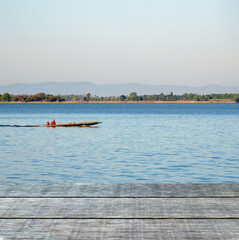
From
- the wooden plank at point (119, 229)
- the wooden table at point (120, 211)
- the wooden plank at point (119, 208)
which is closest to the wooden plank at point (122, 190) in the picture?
the wooden table at point (120, 211)

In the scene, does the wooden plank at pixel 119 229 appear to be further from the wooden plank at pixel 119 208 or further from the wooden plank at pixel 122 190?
the wooden plank at pixel 122 190

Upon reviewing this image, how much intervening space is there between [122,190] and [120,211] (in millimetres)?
818

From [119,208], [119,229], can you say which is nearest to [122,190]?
[119,208]

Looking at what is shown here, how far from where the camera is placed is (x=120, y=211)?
184 inches

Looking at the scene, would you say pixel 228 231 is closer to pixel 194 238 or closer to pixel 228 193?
pixel 194 238

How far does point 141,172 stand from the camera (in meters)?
19.6

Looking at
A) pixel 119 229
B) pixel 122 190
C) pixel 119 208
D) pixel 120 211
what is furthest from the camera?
pixel 122 190

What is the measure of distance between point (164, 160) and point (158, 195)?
19.1 metres

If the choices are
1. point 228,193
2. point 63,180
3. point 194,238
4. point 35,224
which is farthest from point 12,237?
point 63,180

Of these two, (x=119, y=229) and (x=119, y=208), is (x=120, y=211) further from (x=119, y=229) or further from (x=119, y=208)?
(x=119, y=229)

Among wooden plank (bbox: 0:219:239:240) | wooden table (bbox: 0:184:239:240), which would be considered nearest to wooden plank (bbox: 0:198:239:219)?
wooden table (bbox: 0:184:239:240)

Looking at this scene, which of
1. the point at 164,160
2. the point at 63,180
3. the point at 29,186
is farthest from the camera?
the point at 164,160

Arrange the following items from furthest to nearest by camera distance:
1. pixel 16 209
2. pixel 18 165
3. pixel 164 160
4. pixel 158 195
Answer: pixel 164 160, pixel 18 165, pixel 158 195, pixel 16 209

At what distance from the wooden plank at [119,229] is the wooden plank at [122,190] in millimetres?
897
